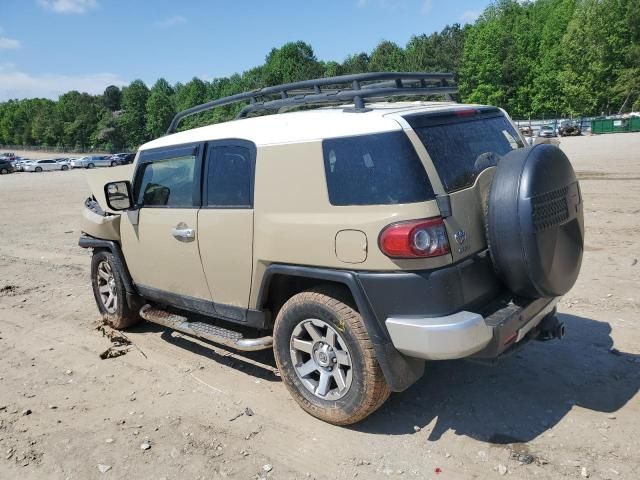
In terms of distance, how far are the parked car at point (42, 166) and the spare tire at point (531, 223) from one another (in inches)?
2293

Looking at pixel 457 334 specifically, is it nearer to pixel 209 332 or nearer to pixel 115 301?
pixel 209 332

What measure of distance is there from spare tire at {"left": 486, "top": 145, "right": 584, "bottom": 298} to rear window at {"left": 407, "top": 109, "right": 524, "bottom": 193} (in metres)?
0.20

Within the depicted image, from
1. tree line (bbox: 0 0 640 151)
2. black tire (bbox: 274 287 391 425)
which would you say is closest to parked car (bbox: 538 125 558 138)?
tree line (bbox: 0 0 640 151)

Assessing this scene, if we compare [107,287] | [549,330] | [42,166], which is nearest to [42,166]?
[42,166]

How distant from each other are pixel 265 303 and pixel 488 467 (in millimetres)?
1798

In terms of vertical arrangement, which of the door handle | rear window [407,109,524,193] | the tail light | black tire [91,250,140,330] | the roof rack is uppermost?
the roof rack

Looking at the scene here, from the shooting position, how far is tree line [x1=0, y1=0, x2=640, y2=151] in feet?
225

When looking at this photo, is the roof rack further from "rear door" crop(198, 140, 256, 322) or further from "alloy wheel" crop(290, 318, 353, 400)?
"alloy wheel" crop(290, 318, 353, 400)

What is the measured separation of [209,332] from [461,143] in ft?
7.89

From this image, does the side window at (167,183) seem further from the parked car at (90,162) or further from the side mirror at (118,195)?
the parked car at (90,162)

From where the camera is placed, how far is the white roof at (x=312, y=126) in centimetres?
315

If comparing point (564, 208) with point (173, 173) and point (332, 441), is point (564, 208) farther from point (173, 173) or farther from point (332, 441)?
point (173, 173)

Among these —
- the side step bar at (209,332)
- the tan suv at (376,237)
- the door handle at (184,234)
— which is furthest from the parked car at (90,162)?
the tan suv at (376,237)

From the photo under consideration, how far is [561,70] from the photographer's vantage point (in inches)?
2933
